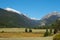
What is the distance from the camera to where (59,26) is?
65.1m

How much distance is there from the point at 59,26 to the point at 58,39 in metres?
44.7

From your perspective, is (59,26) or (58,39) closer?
(58,39)

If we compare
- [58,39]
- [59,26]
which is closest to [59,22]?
[59,26]

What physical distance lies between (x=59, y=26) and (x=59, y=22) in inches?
49.8

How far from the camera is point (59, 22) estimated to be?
64.9 m

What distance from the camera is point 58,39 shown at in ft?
68.3

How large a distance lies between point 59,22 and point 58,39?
44532 mm

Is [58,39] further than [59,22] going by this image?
No

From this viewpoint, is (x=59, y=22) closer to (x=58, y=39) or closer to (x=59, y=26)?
(x=59, y=26)
